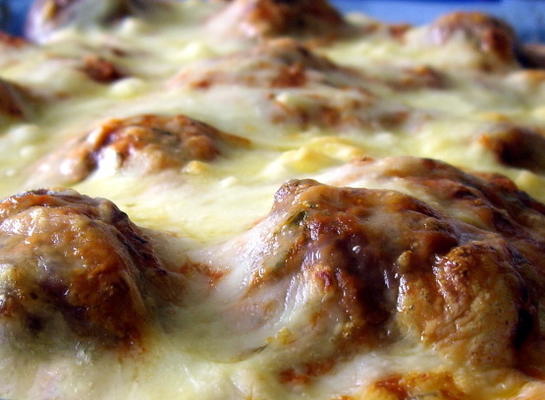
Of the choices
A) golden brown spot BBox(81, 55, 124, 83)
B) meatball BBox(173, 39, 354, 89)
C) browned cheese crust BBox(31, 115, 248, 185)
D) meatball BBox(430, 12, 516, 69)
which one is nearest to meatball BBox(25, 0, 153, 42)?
golden brown spot BBox(81, 55, 124, 83)

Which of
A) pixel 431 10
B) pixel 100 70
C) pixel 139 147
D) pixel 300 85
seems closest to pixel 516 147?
pixel 300 85

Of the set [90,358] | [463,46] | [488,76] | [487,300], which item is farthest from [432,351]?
[463,46]

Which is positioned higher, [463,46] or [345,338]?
[345,338]

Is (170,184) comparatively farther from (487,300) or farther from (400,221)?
(487,300)

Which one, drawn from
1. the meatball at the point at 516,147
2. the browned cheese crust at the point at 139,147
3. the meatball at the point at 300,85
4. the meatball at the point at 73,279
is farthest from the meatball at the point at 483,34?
the meatball at the point at 73,279

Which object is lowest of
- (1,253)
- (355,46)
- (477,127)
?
(355,46)

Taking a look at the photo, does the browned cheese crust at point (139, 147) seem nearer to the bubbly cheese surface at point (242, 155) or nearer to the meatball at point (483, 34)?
the bubbly cheese surface at point (242, 155)
